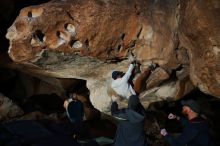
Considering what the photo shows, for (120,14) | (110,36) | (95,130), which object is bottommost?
(95,130)

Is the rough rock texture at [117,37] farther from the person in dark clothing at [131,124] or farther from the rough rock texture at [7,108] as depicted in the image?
the rough rock texture at [7,108]

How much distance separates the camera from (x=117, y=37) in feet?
19.9

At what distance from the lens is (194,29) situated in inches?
215

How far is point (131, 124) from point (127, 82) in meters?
1.09

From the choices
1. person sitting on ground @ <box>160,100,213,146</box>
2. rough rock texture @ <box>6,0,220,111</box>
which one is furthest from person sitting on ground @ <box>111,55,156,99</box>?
person sitting on ground @ <box>160,100,213,146</box>

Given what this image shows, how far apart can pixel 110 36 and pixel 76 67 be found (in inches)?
42.1

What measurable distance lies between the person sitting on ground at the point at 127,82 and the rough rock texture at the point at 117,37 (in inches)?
10.4

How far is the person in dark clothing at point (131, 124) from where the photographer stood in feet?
16.5

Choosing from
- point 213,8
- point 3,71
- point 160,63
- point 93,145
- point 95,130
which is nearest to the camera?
point 213,8

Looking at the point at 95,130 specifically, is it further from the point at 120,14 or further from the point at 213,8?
the point at 213,8

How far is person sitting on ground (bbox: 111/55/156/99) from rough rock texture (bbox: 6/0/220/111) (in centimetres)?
27

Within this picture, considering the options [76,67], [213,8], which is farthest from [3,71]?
[213,8]

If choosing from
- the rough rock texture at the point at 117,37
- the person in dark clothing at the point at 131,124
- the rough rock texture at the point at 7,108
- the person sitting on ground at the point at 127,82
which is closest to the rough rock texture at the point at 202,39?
the rough rock texture at the point at 117,37

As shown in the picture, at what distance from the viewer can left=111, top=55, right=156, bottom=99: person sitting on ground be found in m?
5.98
